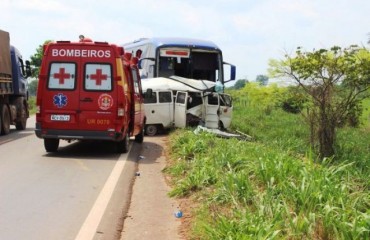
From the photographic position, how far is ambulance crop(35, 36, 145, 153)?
10953 millimetres

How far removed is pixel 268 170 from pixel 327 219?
2163mm

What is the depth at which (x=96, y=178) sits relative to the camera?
859cm

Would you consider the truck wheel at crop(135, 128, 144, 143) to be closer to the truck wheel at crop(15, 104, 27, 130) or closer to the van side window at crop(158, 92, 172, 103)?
the van side window at crop(158, 92, 172, 103)

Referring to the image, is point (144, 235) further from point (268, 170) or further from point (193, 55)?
point (193, 55)

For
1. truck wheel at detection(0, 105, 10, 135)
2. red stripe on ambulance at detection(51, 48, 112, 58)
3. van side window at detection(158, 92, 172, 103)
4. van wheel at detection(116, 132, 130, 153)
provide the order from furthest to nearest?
van side window at detection(158, 92, 172, 103) → truck wheel at detection(0, 105, 10, 135) → van wheel at detection(116, 132, 130, 153) → red stripe on ambulance at detection(51, 48, 112, 58)

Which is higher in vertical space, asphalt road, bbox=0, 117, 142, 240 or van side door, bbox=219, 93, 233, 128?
van side door, bbox=219, 93, 233, 128

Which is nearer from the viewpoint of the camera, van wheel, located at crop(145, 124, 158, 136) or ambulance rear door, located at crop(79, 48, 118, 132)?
ambulance rear door, located at crop(79, 48, 118, 132)

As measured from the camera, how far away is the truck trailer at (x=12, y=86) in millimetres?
16406

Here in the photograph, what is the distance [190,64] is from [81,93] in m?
8.97

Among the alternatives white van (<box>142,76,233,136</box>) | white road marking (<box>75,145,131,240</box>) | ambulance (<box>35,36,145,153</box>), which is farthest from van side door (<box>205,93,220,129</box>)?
white road marking (<box>75,145,131,240</box>)

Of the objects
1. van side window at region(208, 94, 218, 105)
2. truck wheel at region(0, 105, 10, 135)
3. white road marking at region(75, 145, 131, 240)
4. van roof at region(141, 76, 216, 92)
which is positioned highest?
van roof at region(141, 76, 216, 92)

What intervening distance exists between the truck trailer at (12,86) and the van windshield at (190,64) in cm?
530

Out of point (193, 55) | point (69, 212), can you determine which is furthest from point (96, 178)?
point (193, 55)

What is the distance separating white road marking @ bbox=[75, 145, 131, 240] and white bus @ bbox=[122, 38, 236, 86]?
33.0ft
